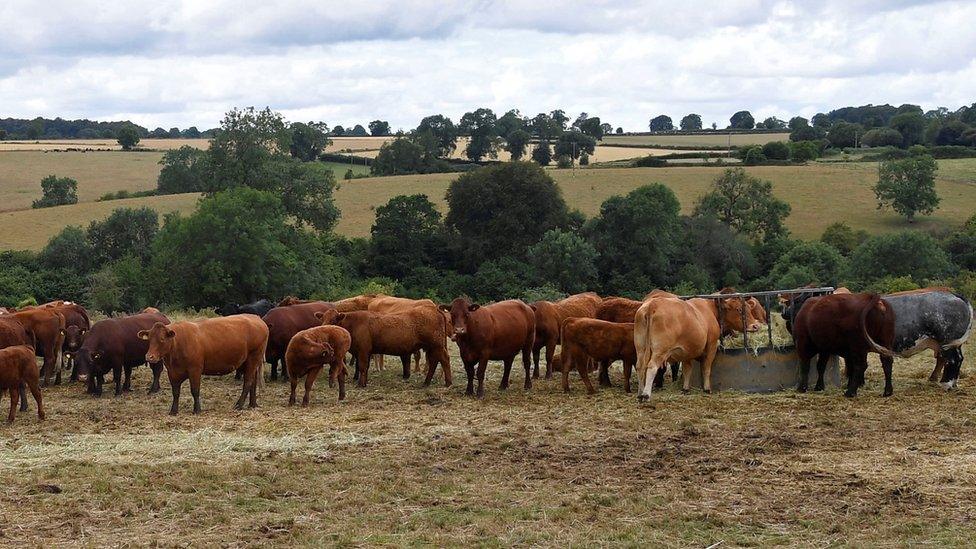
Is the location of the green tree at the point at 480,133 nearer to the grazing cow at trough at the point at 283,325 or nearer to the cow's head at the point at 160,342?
the grazing cow at trough at the point at 283,325

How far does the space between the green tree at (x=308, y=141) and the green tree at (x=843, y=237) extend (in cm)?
3687

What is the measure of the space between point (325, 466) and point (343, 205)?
5957cm

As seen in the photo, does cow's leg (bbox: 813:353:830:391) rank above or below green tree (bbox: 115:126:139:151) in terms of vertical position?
below

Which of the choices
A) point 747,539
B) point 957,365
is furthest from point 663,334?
point 747,539

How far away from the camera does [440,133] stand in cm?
9656

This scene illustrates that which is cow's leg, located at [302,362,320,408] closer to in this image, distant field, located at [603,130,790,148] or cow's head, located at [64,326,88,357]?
cow's head, located at [64,326,88,357]

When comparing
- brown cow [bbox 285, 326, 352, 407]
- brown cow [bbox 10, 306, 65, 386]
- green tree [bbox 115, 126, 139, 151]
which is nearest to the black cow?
brown cow [bbox 10, 306, 65, 386]

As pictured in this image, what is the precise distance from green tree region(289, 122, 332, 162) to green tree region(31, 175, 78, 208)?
15.1 m

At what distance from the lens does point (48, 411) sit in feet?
52.9

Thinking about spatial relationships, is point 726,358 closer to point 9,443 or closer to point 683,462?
point 683,462

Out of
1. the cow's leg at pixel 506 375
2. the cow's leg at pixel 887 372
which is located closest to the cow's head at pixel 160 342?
the cow's leg at pixel 506 375

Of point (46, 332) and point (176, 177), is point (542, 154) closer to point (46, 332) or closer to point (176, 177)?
point (176, 177)

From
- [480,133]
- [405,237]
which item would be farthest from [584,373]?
[480,133]

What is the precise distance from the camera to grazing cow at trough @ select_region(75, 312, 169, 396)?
1742 centimetres
